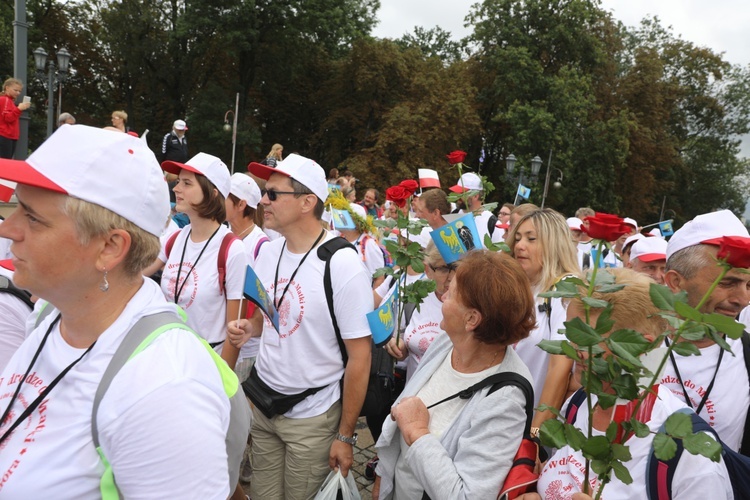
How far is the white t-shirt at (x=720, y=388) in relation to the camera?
2176 millimetres

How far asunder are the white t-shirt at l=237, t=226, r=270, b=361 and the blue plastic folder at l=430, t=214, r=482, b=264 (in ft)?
4.08

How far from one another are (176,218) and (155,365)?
4911 millimetres

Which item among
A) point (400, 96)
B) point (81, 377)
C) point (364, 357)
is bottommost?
point (364, 357)

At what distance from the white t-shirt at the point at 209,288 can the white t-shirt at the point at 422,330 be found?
1088mm

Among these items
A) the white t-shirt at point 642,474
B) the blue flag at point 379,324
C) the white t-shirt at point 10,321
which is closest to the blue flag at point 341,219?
the blue flag at point 379,324

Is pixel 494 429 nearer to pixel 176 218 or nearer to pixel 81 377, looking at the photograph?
pixel 81 377

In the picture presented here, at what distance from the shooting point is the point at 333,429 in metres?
2.84

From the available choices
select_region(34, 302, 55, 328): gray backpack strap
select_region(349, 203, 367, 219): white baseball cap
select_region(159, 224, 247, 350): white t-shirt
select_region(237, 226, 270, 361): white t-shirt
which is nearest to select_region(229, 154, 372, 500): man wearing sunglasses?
select_region(159, 224, 247, 350): white t-shirt

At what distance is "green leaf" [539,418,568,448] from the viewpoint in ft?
4.38

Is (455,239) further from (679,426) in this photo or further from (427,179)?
(427,179)

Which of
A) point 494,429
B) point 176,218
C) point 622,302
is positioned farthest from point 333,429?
point 176,218

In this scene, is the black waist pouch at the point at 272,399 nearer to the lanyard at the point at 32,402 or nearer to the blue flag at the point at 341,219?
the lanyard at the point at 32,402

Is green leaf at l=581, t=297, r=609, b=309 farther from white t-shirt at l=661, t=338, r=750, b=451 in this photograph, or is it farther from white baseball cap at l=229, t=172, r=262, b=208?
white baseball cap at l=229, t=172, r=262, b=208

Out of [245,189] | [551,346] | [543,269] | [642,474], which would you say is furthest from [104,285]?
[245,189]
